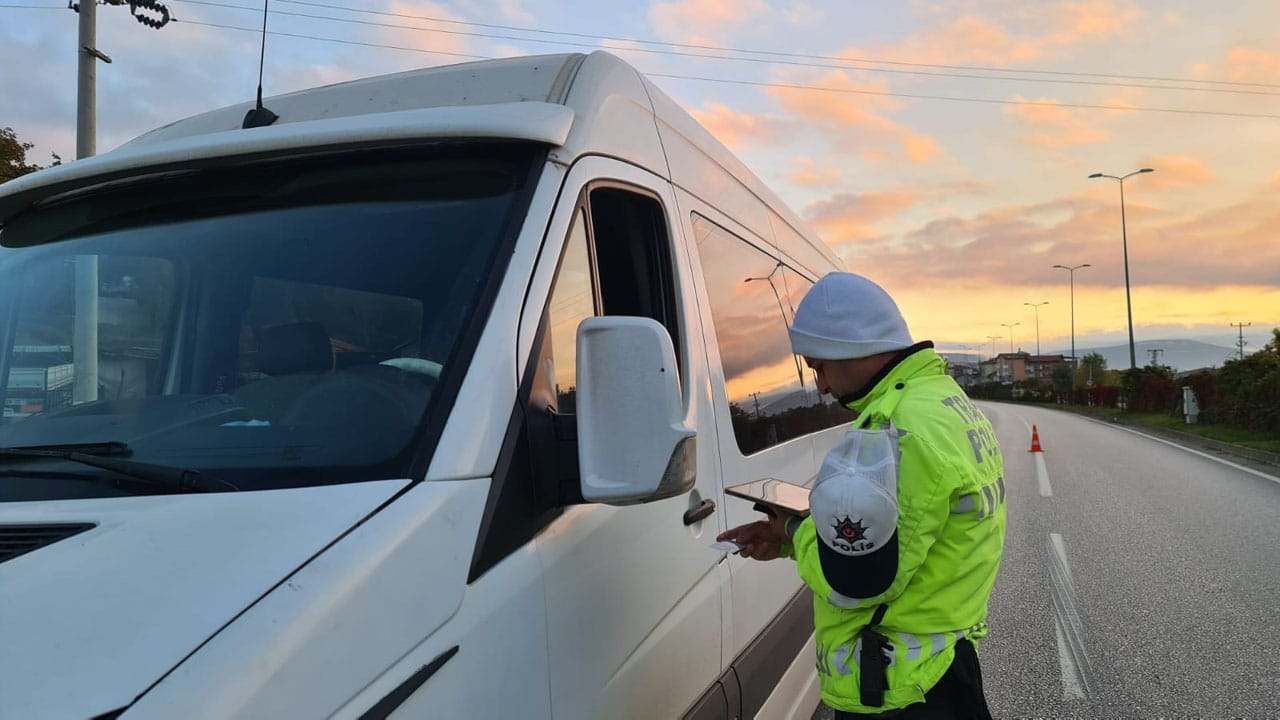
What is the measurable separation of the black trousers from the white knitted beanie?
72 centimetres

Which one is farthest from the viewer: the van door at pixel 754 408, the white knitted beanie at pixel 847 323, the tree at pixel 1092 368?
the tree at pixel 1092 368

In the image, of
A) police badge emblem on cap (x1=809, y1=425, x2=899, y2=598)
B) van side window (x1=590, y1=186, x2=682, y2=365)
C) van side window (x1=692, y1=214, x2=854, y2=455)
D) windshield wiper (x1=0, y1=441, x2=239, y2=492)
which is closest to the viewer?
windshield wiper (x1=0, y1=441, x2=239, y2=492)

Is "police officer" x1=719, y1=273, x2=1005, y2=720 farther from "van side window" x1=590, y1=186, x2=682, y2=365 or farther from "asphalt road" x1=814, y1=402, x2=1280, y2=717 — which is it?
"asphalt road" x1=814, y1=402, x2=1280, y2=717

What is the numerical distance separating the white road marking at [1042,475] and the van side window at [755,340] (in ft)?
32.0

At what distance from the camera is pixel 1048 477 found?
1471 centimetres

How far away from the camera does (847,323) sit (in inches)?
83.0

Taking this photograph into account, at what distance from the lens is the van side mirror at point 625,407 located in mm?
1620

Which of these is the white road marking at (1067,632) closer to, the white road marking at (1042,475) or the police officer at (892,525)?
the police officer at (892,525)

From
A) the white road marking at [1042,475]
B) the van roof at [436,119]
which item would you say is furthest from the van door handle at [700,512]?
the white road marking at [1042,475]

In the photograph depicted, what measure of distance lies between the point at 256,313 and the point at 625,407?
87 centimetres

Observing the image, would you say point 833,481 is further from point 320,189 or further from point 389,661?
point 320,189

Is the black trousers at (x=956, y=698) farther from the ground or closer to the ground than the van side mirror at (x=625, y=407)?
closer to the ground

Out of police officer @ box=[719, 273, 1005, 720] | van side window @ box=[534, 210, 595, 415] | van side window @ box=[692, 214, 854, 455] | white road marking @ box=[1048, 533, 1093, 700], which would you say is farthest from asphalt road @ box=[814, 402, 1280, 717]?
van side window @ box=[534, 210, 595, 415]

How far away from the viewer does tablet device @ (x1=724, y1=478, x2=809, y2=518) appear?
2.22 m
